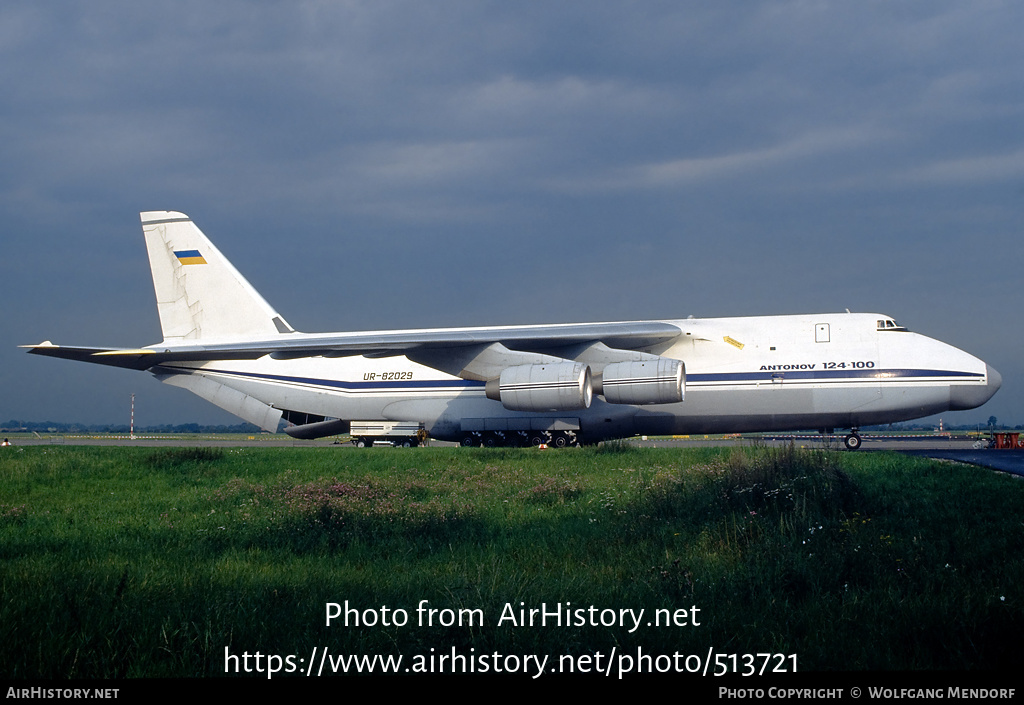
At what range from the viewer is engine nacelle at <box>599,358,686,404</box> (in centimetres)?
1759

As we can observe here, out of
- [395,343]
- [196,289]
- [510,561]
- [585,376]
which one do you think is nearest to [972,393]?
[585,376]

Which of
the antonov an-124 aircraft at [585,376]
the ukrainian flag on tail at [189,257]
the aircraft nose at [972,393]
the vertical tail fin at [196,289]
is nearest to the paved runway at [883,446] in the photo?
the antonov an-124 aircraft at [585,376]

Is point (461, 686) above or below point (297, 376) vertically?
below

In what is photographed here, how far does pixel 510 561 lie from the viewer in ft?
23.1

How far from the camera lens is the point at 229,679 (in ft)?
13.4

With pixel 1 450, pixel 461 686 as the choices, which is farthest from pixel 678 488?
pixel 1 450

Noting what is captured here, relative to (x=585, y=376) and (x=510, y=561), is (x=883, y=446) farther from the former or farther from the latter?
(x=510, y=561)

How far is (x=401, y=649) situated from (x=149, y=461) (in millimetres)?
11022

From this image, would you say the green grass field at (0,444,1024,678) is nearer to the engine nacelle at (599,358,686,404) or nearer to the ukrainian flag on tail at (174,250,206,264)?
the engine nacelle at (599,358,686,404)

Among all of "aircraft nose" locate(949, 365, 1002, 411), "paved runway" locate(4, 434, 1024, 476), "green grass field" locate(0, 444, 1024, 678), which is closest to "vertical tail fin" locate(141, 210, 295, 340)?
"paved runway" locate(4, 434, 1024, 476)

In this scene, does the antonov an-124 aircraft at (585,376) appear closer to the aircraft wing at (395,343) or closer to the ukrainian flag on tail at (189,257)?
the aircraft wing at (395,343)

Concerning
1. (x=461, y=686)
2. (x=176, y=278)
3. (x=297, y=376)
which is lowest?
(x=461, y=686)

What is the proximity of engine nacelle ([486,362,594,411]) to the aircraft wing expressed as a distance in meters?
1.64

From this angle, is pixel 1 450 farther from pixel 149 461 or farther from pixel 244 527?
pixel 244 527
